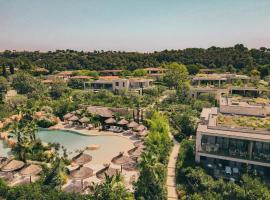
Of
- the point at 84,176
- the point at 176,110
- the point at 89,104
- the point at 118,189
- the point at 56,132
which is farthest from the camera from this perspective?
the point at 89,104

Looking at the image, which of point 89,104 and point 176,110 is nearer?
point 176,110

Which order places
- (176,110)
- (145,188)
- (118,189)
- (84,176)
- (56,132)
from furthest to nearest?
(176,110)
(56,132)
(84,176)
(145,188)
(118,189)

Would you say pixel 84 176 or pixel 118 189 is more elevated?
pixel 118 189

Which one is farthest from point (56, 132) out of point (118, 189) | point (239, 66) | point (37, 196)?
point (239, 66)

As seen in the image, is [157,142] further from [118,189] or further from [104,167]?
[118,189]

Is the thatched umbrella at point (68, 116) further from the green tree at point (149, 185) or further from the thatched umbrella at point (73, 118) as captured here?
the green tree at point (149, 185)

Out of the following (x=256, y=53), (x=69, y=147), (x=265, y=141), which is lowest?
(x=69, y=147)
